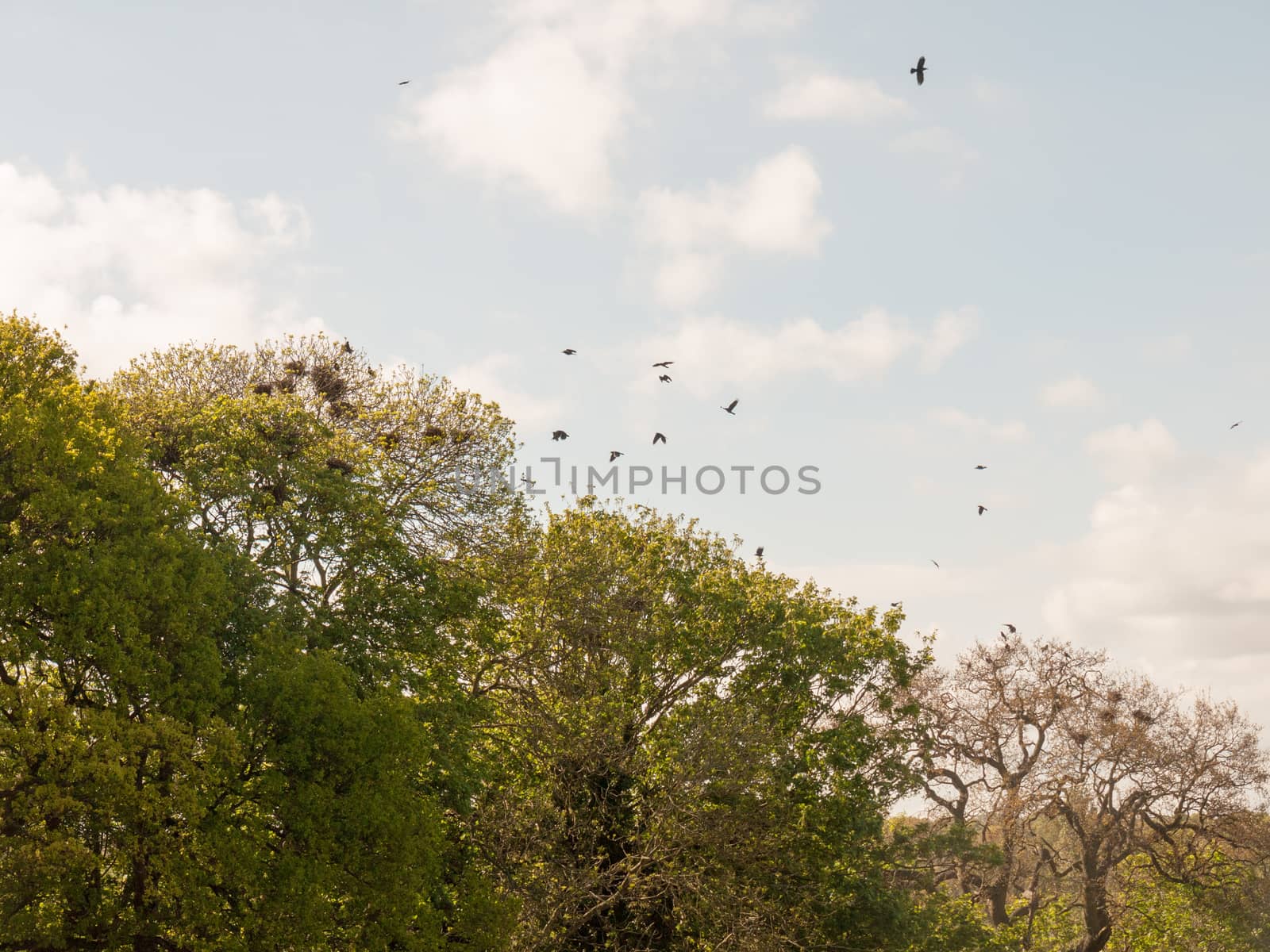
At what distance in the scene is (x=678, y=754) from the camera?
88.0 ft

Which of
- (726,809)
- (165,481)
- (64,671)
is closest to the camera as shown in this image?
(64,671)

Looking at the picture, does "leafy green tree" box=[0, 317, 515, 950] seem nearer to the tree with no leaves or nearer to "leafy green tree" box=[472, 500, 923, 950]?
"leafy green tree" box=[472, 500, 923, 950]

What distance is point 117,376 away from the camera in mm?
27062

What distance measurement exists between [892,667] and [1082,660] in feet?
53.2

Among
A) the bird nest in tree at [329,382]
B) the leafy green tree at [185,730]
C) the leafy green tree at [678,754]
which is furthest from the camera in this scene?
the bird nest in tree at [329,382]

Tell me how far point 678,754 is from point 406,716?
336 inches

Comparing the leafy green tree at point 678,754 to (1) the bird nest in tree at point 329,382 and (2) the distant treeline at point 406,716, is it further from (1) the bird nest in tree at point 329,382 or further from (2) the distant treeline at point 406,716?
(1) the bird nest in tree at point 329,382

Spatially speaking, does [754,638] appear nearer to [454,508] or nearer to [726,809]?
[726,809]

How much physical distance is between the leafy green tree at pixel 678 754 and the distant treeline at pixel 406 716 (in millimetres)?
101

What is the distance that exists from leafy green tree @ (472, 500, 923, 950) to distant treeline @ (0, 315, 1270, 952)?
101 millimetres

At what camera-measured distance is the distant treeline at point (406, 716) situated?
18.3m

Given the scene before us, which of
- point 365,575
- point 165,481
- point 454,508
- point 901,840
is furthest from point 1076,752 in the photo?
point 165,481

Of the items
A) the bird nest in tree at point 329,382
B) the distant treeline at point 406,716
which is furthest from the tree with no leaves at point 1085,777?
the bird nest in tree at point 329,382

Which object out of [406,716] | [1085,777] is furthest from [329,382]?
[1085,777]
